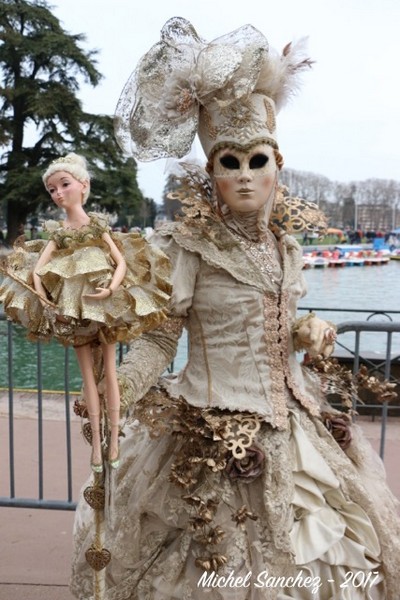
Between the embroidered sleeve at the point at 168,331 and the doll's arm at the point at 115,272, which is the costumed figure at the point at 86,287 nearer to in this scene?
the doll's arm at the point at 115,272

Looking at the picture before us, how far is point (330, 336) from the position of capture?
5.83ft

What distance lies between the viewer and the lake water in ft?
21.7

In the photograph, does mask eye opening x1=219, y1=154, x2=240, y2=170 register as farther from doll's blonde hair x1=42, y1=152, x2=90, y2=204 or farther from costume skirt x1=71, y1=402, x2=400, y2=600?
costume skirt x1=71, y1=402, x2=400, y2=600

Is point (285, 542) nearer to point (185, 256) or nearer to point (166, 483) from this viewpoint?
point (166, 483)

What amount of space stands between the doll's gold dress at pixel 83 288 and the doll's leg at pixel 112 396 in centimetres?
5

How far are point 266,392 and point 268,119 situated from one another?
77cm

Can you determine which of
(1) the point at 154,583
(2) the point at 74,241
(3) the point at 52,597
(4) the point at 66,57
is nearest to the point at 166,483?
(1) the point at 154,583

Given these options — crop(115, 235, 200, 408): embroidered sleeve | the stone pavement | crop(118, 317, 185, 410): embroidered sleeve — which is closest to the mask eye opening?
crop(115, 235, 200, 408): embroidered sleeve

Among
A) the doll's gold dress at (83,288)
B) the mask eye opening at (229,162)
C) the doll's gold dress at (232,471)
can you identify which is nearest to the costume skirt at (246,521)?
the doll's gold dress at (232,471)

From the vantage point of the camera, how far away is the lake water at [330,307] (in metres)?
6.61

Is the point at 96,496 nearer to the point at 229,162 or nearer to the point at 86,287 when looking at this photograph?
the point at 86,287

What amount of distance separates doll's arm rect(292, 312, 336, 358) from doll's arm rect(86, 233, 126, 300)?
0.69 meters

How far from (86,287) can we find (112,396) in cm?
26

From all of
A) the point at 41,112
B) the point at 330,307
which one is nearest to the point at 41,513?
the point at 330,307
